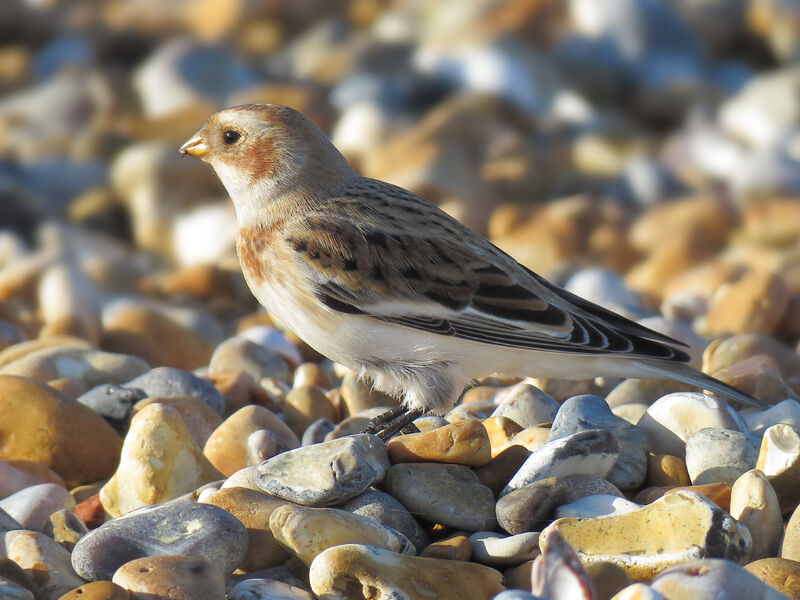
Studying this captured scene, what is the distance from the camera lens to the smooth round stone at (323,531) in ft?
8.87

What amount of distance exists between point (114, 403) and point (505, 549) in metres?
1.57

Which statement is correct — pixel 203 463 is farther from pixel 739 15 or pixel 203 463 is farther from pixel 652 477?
pixel 739 15

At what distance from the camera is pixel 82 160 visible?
8516 millimetres

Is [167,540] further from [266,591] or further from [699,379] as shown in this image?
[699,379]

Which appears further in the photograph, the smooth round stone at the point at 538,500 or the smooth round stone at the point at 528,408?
the smooth round stone at the point at 528,408

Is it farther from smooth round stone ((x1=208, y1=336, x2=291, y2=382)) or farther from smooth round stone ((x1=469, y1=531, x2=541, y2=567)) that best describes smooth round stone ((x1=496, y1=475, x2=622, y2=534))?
smooth round stone ((x1=208, y1=336, x2=291, y2=382))

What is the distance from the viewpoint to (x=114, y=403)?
3781mm

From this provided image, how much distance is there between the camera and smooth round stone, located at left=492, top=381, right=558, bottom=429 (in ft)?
11.7

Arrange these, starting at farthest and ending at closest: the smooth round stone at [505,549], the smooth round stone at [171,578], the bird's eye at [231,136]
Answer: the bird's eye at [231,136], the smooth round stone at [505,549], the smooth round stone at [171,578]

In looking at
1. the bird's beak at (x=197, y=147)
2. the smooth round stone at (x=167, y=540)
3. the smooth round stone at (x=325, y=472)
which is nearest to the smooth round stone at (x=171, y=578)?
the smooth round stone at (x=167, y=540)

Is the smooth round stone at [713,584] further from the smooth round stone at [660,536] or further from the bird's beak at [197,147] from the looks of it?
Result: the bird's beak at [197,147]

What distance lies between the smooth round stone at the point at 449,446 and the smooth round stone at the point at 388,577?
475 millimetres

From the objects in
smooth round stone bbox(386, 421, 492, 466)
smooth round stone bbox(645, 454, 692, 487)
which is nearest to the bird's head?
→ smooth round stone bbox(386, 421, 492, 466)

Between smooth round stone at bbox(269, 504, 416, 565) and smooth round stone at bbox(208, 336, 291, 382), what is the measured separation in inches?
65.8
